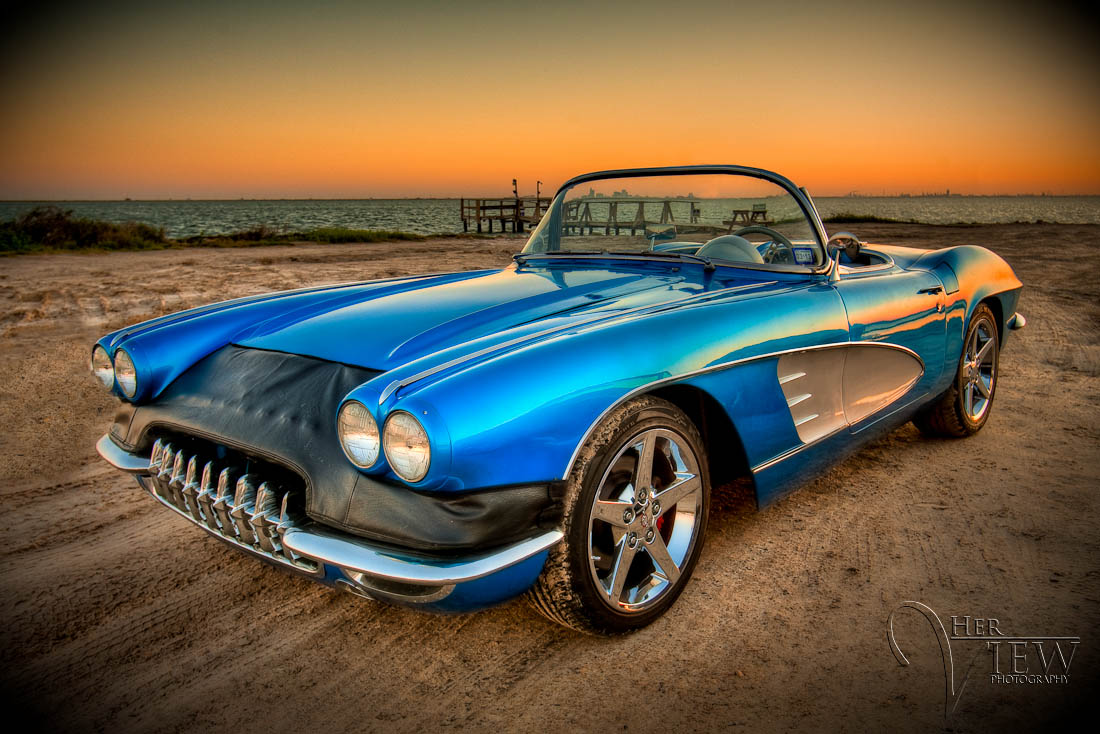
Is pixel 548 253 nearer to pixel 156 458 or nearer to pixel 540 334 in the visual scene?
pixel 540 334

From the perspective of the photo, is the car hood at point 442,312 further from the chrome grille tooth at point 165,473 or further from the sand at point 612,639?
the sand at point 612,639

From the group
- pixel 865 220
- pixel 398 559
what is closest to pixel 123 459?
pixel 398 559

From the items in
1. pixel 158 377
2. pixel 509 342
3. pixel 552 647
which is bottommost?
pixel 552 647

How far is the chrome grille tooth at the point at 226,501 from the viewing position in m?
2.03

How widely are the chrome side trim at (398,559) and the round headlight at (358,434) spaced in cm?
21

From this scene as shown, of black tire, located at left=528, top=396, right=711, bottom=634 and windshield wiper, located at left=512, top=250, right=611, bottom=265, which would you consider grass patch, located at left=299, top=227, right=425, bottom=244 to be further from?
Answer: black tire, located at left=528, top=396, right=711, bottom=634

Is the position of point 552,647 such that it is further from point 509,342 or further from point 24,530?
point 24,530

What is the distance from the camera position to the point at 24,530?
2873mm

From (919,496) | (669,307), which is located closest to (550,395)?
(669,307)

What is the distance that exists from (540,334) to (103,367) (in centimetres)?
165

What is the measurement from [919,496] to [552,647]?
197 centimetres

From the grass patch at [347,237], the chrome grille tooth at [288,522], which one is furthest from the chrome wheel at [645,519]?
the grass patch at [347,237]

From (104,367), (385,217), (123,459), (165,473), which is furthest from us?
(385,217)

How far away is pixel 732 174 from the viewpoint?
328 centimetres
